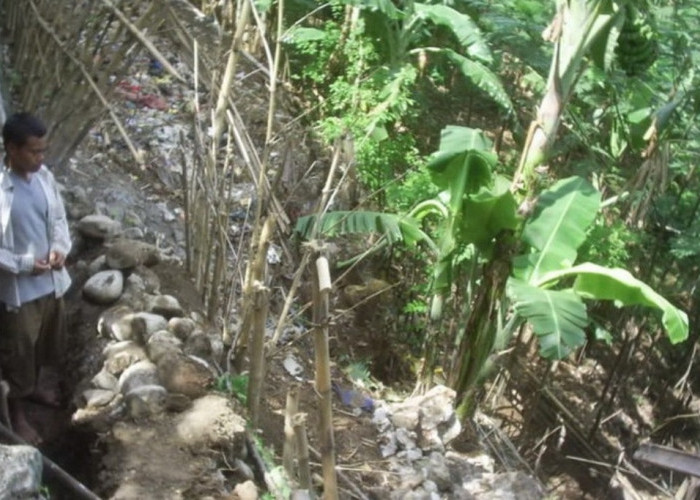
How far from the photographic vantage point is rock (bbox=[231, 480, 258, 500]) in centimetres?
314

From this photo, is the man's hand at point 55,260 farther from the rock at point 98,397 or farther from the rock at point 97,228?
the rock at point 97,228

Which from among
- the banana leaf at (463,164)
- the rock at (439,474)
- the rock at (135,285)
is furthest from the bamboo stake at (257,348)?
the banana leaf at (463,164)

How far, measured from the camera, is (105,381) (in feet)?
12.0

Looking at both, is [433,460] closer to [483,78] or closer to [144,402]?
[144,402]

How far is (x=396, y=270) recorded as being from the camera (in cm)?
744

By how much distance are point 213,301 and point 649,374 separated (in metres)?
6.49

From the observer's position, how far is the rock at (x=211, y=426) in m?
3.34

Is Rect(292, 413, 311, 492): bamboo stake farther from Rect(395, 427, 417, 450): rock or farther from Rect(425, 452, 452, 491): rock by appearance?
Rect(395, 427, 417, 450): rock

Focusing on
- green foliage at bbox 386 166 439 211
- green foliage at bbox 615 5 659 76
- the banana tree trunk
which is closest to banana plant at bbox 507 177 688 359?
the banana tree trunk

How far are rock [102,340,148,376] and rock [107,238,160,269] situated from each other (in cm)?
56

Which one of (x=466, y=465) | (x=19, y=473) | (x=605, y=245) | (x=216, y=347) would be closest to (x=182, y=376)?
(x=216, y=347)

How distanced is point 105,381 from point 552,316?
2.65 metres

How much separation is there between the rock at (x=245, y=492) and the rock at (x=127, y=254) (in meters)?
1.52

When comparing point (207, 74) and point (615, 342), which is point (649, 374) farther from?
point (207, 74)
